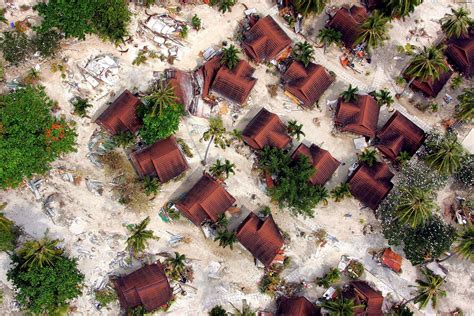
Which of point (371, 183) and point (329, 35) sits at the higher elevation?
point (329, 35)

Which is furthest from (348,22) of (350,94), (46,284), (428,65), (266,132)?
(46,284)

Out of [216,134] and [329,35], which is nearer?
[216,134]

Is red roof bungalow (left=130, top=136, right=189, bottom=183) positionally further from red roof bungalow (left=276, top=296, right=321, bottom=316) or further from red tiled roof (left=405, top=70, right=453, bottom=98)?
red tiled roof (left=405, top=70, right=453, bottom=98)

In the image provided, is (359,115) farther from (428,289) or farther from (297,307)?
(297,307)

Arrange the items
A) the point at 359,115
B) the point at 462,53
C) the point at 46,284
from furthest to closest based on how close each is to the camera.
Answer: the point at 462,53
the point at 359,115
the point at 46,284

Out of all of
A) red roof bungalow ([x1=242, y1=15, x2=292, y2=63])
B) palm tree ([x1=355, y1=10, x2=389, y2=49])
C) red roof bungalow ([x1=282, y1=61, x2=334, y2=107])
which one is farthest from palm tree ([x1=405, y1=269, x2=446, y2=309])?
→ red roof bungalow ([x1=242, y1=15, x2=292, y2=63])

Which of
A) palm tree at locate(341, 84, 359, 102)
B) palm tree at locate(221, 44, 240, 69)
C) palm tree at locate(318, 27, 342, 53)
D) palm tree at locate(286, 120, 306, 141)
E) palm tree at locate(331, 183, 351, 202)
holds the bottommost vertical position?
palm tree at locate(331, 183, 351, 202)
